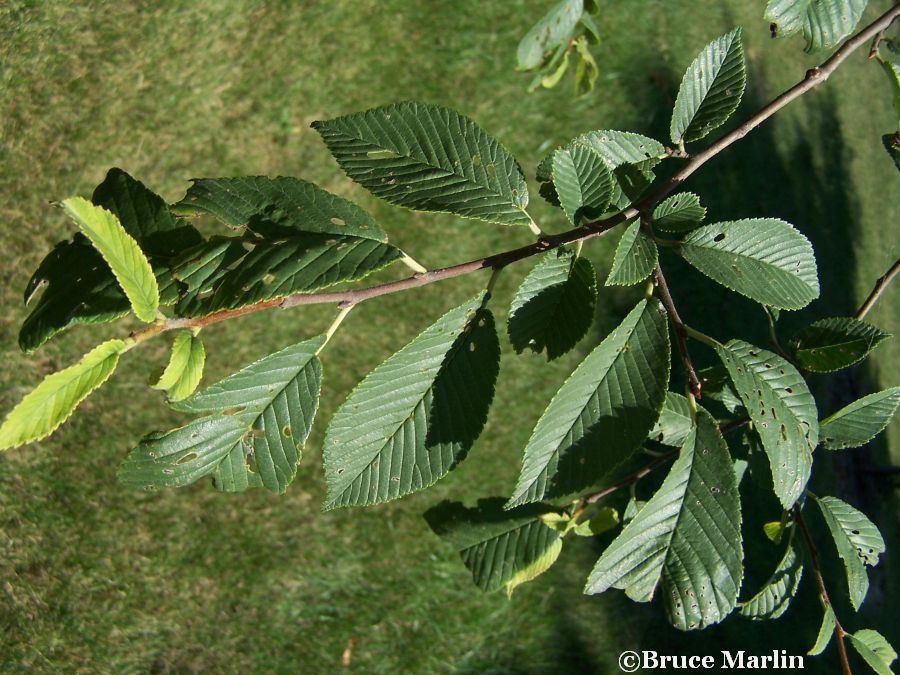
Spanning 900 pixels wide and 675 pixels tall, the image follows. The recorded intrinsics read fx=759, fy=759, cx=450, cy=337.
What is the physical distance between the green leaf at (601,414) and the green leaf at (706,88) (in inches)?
13.6

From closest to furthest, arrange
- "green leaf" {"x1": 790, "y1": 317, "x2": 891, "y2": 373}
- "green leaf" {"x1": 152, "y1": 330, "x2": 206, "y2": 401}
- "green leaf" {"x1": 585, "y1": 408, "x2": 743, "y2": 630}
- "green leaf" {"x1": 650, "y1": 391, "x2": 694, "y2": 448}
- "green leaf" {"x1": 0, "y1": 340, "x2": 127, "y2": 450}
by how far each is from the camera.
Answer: "green leaf" {"x1": 0, "y1": 340, "x2": 127, "y2": 450}, "green leaf" {"x1": 152, "y1": 330, "x2": 206, "y2": 401}, "green leaf" {"x1": 585, "y1": 408, "x2": 743, "y2": 630}, "green leaf" {"x1": 790, "y1": 317, "x2": 891, "y2": 373}, "green leaf" {"x1": 650, "y1": 391, "x2": 694, "y2": 448}

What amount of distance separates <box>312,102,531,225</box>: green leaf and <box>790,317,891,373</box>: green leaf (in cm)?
56

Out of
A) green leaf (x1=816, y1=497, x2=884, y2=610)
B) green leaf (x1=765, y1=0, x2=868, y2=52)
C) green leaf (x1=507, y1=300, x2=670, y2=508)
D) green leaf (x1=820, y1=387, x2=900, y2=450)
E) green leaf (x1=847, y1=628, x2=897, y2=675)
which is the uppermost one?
green leaf (x1=765, y1=0, x2=868, y2=52)

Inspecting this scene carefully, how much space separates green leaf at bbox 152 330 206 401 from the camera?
33.3 inches

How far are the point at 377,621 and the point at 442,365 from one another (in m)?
1.77

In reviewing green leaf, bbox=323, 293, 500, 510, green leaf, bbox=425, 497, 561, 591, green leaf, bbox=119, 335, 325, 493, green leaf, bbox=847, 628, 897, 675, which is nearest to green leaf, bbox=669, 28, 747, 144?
green leaf, bbox=323, 293, 500, 510

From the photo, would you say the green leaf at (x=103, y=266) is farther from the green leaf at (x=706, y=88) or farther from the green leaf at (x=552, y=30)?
the green leaf at (x=552, y=30)

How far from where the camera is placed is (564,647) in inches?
105

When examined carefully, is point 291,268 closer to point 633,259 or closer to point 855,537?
point 633,259

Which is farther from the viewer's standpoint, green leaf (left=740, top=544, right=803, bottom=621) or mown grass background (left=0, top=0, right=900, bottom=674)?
mown grass background (left=0, top=0, right=900, bottom=674)

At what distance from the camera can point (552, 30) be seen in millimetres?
1716

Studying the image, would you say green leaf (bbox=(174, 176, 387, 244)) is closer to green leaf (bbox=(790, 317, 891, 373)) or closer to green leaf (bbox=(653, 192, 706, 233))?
green leaf (bbox=(653, 192, 706, 233))

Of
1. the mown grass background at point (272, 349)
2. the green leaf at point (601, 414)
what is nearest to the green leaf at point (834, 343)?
the green leaf at point (601, 414)

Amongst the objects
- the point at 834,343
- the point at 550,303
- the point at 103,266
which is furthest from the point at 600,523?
the point at 103,266
